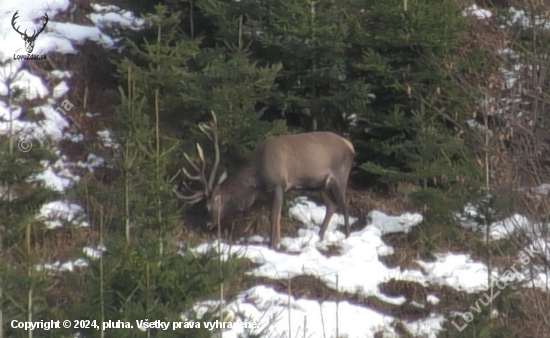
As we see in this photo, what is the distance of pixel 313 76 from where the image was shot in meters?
15.8

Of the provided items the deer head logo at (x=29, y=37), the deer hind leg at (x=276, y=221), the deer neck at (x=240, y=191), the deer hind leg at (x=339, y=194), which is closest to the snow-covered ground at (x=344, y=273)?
the deer hind leg at (x=276, y=221)

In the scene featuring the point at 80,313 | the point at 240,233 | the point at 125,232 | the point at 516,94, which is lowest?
the point at 240,233

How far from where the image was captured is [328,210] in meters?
14.4

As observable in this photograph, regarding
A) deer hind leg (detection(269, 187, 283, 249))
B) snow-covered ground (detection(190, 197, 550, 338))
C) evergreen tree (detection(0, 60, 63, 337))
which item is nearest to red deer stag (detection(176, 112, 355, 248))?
deer hind leg (detection(269, 187, 283, 249))

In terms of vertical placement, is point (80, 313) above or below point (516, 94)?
below

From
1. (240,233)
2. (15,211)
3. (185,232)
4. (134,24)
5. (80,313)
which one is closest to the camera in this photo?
(80,313)

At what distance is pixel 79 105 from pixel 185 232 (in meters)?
4.46

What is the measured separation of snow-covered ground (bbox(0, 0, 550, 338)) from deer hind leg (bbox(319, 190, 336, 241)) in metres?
0.11

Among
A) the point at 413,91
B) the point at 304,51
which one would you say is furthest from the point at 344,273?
the point at 304,51

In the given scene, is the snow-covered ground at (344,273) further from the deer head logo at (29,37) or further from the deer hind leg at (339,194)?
the deer head logo at (29,37)

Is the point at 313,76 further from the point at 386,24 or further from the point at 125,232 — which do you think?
the point at 125,232

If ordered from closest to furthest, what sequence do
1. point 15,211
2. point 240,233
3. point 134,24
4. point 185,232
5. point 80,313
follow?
1. point 80,313
2. point 15,211
3. point 185,232
4. point 240,233
5. point 134,24

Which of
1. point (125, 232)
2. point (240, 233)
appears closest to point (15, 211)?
point (125, 232)

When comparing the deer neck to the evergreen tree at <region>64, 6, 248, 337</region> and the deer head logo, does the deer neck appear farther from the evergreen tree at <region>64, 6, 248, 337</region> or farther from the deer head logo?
the evergreen tree at <region>64, 6, 248, 337</region>
